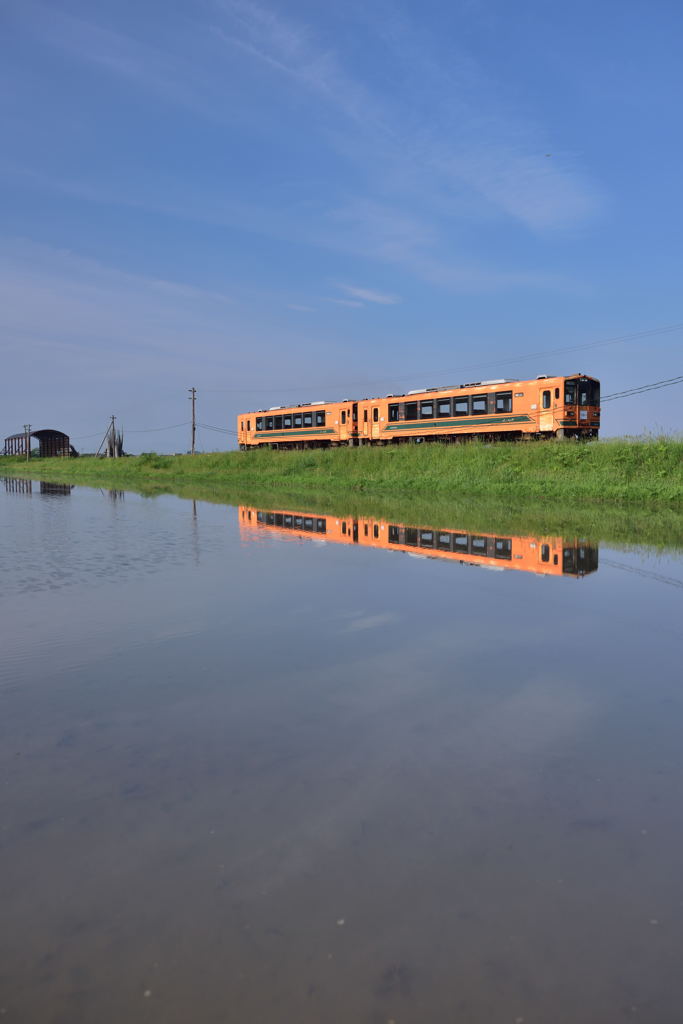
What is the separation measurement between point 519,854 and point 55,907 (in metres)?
2.21

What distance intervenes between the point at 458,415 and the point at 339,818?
34.4 metres

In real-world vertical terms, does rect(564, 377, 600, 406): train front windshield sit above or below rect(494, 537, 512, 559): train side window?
above

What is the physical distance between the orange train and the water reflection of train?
1582cm

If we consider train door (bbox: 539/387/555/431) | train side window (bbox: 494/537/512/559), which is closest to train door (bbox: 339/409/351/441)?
train door (bbox: 539/387/555/431)

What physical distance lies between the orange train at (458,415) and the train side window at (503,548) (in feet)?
58.2

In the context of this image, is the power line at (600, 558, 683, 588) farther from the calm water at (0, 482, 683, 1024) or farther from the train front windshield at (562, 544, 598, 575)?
the calm water at (0, 482, 683, 1024)

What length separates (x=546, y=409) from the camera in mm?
32469

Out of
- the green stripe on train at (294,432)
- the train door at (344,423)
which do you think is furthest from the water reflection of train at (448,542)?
the green stripe on train at (294,432)

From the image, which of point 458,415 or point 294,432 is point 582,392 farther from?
point 294,432

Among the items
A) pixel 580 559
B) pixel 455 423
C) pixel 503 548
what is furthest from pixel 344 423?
pixel 580 559

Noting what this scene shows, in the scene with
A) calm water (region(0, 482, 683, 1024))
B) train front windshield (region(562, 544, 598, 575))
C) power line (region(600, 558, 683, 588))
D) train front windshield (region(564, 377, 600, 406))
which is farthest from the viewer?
train front windshield (region(564, 377, 600, 406))

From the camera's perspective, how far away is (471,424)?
118ft

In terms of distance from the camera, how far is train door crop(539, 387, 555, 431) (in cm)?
3231

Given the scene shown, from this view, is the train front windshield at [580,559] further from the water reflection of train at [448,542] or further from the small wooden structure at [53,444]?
the small wooden structure at [53,444]
